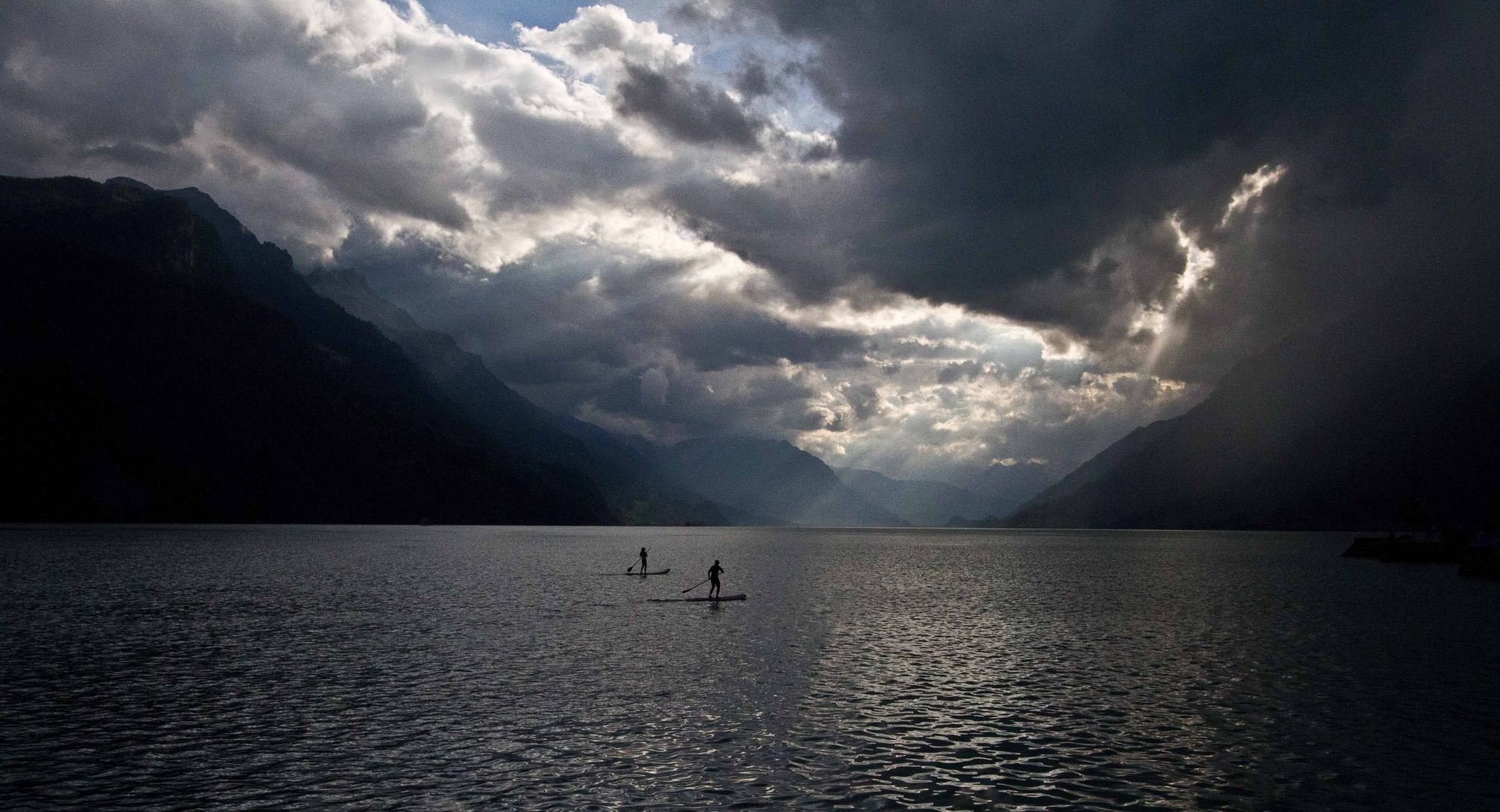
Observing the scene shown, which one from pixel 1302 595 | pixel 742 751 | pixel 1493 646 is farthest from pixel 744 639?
pixel 1302 595

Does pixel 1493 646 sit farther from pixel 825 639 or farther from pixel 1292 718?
pixel 825 639

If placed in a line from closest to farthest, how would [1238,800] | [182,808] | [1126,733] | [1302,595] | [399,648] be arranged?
[182,808], [1238,800], [1126,733], [399,648], [1302,595]

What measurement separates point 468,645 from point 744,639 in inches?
621

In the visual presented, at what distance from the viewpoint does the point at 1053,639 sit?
172 ft

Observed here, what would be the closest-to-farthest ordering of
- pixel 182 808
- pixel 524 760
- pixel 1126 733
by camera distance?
pixel 182 808
pixel 524 760
pixel 1126 733

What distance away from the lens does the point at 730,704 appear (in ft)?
106

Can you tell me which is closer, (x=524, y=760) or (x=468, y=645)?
(x=524, y=760)

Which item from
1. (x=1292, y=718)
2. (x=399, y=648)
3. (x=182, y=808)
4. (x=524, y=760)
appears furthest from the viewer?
(x=399, y=648)

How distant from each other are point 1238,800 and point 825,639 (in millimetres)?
30272

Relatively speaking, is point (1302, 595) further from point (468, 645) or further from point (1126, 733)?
point (468, 645)

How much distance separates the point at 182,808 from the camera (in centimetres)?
1994

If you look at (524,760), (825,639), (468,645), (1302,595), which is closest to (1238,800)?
(524,760)

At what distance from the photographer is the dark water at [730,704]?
2217cm

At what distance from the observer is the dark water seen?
22.2m
